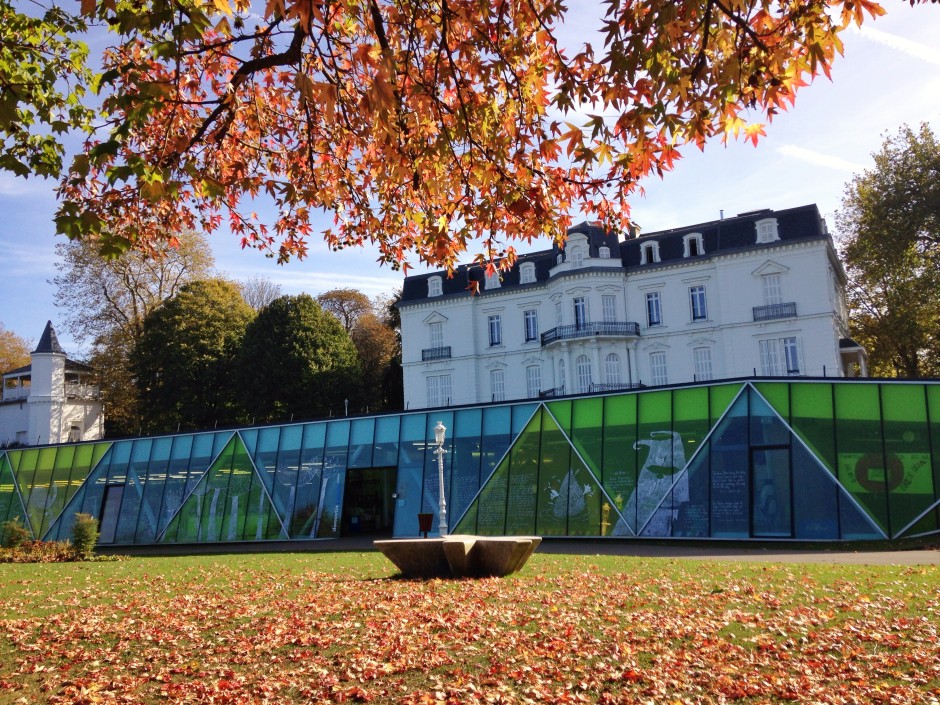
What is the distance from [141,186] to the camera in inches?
264

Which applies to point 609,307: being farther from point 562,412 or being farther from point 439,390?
point 562,412

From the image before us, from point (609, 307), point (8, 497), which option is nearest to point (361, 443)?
point (8, 497)

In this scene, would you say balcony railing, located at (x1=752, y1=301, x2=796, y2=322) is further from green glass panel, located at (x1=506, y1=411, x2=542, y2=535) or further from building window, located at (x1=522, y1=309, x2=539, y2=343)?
green glass panel, located at (x1=506, y1=411, x2=542, y2=535)

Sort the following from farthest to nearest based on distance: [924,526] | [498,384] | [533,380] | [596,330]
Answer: [498,384] → [533,380] → [596,330] → [924,526]

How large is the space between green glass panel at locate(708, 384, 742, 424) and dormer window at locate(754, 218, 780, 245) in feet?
75.0

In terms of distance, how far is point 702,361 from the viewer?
147 feet

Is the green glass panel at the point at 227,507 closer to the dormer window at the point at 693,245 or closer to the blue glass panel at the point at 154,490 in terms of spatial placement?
the blue glass panel at the point at 154,490

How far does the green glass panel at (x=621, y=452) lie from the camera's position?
23.6 m

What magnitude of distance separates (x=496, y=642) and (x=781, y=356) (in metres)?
38.8

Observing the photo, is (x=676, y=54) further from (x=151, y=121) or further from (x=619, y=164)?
(x=151, y=121)

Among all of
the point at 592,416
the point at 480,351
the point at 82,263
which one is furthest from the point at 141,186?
the point at 82,263

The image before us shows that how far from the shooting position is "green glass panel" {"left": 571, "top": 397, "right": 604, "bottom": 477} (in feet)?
80.1

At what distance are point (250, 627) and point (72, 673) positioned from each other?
1908 millimetres

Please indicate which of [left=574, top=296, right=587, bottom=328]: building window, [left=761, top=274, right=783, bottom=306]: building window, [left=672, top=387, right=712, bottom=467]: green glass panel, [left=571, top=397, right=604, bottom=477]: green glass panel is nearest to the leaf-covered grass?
[left=672, top=387, right=712, bottom=467]: green glass panel
